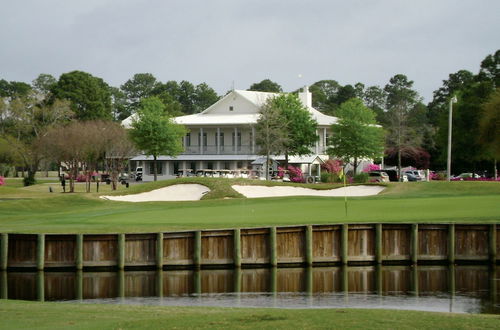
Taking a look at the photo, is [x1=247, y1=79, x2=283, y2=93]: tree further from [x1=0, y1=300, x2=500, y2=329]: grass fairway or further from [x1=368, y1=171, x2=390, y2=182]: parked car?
[x1=0, y1=300, x2=500, y2=329]: grass fairway

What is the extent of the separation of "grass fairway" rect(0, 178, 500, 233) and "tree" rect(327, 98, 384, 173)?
35.2 metres

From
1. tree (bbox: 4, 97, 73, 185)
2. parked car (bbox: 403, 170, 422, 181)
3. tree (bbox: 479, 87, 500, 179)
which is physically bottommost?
parked car (bbox: 403, 170, 422, 181)

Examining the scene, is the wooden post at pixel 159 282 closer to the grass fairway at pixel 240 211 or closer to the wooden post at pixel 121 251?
the wooden post at pixel 121 251

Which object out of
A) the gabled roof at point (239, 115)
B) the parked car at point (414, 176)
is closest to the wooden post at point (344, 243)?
the parked car at point (414, 176)

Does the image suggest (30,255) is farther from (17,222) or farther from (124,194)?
(124,194)

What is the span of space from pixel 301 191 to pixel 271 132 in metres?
28.4

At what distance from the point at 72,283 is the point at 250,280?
5892mm

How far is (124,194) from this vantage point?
5222 cm

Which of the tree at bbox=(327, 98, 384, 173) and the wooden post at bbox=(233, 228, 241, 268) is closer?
the wooden post at bbox=(233, 228, 241, 268)

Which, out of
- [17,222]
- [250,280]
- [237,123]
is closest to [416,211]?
[250,280]

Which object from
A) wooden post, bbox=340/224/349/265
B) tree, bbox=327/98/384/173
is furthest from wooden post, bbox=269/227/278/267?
tree, bbox=327/98/384/173

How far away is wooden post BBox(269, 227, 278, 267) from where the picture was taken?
2991 cm

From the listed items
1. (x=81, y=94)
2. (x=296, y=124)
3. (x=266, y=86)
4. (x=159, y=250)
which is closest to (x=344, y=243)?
(x=159, y=250)

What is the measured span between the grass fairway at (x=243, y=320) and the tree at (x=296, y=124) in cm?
7042
